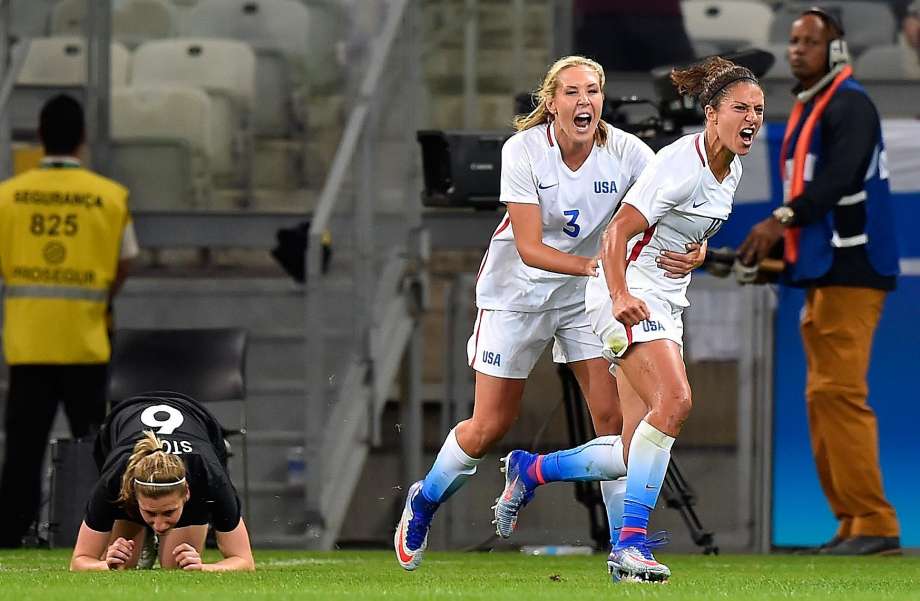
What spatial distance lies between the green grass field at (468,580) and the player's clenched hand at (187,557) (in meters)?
0.06

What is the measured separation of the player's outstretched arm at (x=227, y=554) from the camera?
6906mm

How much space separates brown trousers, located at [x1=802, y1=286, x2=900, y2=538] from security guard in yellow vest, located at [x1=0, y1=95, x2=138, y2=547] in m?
3.42

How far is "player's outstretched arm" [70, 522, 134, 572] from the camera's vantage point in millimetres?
6867

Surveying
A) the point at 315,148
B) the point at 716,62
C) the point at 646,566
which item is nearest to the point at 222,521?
the point at 646,566

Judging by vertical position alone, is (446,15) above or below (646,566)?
above

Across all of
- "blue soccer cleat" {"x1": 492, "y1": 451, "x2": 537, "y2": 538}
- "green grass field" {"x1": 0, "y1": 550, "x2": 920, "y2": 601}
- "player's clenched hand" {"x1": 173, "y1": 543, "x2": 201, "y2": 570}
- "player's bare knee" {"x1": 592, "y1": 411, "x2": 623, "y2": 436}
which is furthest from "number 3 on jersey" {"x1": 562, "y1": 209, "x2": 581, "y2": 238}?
"player's clenched hand" {"x1": 173, "y1": 543, "x2": 201, "y2": 570}

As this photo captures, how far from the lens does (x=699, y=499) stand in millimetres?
10484

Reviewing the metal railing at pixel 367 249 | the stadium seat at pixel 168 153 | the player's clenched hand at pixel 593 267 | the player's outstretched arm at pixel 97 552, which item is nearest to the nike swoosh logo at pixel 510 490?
the player's clenched hand at pixel 593 267

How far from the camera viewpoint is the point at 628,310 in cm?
633

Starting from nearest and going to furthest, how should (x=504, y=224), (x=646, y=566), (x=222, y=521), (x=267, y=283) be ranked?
(x=646, y=566) → (x=222, y=521) → (x=504, y=224) → (x=267, y=283)

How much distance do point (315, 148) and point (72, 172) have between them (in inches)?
94.5

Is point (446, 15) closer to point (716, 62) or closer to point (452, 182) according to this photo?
point (452, 182)

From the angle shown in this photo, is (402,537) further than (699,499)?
No

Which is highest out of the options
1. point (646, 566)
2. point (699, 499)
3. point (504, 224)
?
point (504, 224)
